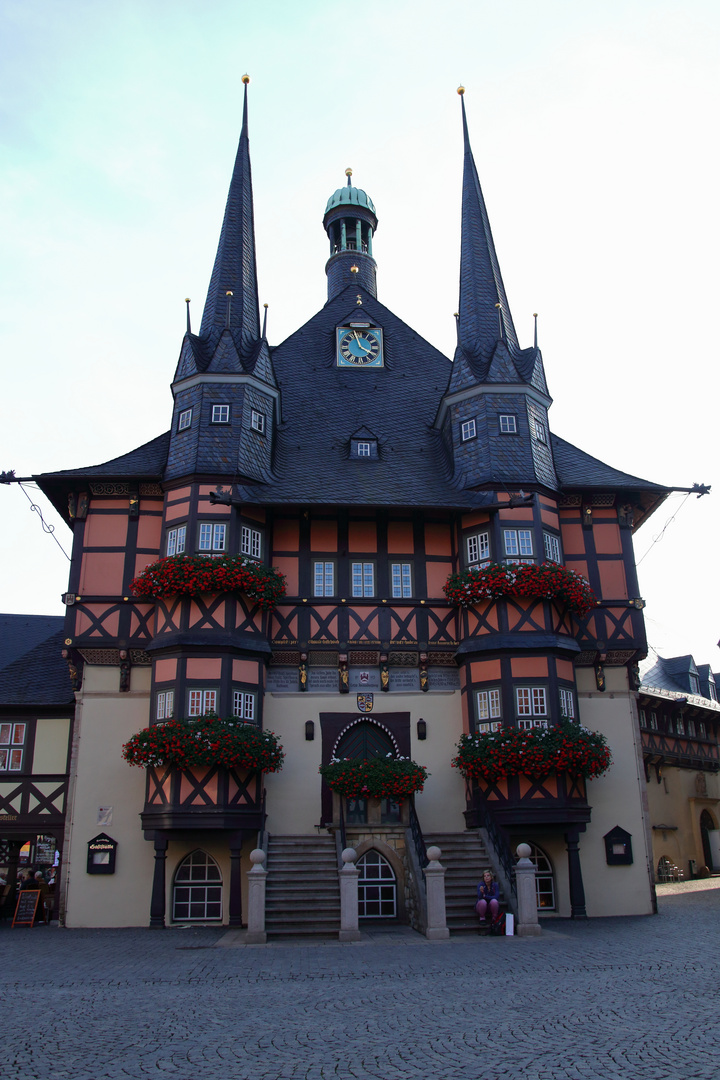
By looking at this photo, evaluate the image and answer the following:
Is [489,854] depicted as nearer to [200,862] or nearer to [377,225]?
[200,862]

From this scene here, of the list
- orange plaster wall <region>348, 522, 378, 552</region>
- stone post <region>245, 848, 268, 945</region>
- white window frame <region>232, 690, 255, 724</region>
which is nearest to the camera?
stone post <region>245, 848, 268, 945</region>

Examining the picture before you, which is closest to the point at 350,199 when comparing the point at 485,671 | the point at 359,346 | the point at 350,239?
the point at 350,239

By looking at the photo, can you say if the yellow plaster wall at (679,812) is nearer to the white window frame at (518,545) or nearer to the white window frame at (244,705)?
the white window frame at (518,545)

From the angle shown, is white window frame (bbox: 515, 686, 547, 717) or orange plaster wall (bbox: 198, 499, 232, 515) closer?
white window frame (bbox: 515, 686, 547, 717)

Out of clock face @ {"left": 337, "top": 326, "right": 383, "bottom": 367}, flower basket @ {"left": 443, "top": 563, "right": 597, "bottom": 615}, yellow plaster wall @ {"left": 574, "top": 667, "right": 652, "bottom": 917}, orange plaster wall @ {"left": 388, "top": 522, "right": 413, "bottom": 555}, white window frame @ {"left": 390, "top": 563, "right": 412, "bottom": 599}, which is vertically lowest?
yellow plaster wall @ {"left": 574, "top": 667, "right": 652, "bottom": 917}

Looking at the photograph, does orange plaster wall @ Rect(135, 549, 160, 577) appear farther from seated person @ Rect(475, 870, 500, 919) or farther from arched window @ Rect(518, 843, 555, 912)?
arched window @ Rect(518, 843, 555, 912)

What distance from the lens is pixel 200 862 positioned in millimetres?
20422

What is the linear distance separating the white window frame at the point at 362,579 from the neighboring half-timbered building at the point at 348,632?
0.06 m

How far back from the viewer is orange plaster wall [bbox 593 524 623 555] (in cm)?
2328

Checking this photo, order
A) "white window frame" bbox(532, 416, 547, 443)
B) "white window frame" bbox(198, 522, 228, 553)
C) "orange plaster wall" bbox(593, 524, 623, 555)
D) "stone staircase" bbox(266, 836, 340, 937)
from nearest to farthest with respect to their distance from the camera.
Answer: "stone staircase" bbox(266, 836, 340, 937) → "white window frame" bbox(198, 522, 228, 553) → "orange plaster wall" bbox(593, 524, 623, 555) → "white window frame" bbox(532, 416, 547, 443)

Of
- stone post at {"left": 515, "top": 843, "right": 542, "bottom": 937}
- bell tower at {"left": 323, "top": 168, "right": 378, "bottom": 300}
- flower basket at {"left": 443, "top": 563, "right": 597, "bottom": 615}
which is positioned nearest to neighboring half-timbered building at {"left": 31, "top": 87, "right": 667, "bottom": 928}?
flower basket at {"left": 443, "top": 563, "right": 597, "bottom": 615}

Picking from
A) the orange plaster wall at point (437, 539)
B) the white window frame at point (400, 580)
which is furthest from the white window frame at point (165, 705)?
the orange plaster wall at point (437, 539)

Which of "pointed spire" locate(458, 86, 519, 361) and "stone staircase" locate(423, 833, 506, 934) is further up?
"pointed spire" locate(458, 86, 519, 361)

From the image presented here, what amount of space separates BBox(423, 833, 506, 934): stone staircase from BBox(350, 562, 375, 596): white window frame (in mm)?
5783
